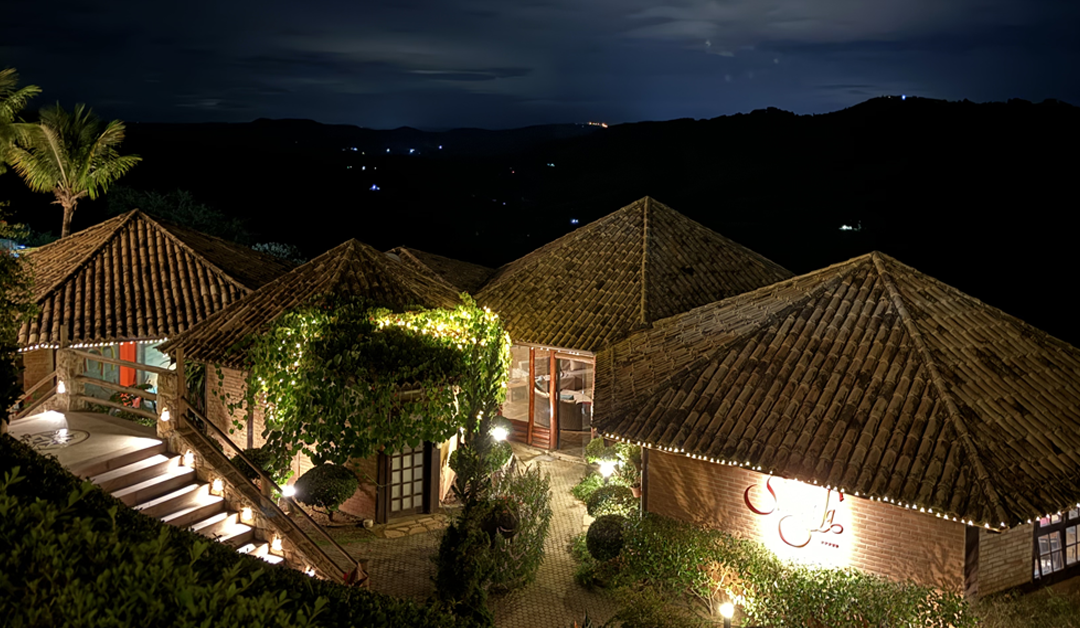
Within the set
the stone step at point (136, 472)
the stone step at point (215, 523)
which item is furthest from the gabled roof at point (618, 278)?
the stone step at point (136, 472)

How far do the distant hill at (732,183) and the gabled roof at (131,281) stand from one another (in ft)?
93.6

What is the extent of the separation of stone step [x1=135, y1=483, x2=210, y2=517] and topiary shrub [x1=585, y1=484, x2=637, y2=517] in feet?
24.5

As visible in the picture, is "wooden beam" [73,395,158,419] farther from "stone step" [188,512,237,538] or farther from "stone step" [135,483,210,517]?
"stone step" [188,512,237,538]

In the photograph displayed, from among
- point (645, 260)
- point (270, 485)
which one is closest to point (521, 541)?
point (270, 485)

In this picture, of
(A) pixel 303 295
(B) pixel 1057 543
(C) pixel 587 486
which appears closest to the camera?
(B) pixel 1057 543

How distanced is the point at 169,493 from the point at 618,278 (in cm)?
1384

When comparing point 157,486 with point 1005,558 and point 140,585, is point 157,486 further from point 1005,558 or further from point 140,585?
point 1005,558

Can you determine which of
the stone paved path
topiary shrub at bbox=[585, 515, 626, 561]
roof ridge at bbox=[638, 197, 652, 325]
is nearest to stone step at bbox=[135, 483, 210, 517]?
the stone paved path

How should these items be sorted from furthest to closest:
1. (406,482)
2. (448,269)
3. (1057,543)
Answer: (448,269) → (406,482) → (1057,543)

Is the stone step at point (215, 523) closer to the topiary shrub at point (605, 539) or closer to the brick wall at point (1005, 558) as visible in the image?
the topiary shrub at point (605, 539)

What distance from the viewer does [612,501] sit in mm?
17531

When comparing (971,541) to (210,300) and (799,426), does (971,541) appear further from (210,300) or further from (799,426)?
(210,300)

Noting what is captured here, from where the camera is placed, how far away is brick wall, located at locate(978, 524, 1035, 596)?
40.8 ft

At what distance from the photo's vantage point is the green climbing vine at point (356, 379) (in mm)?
15922
